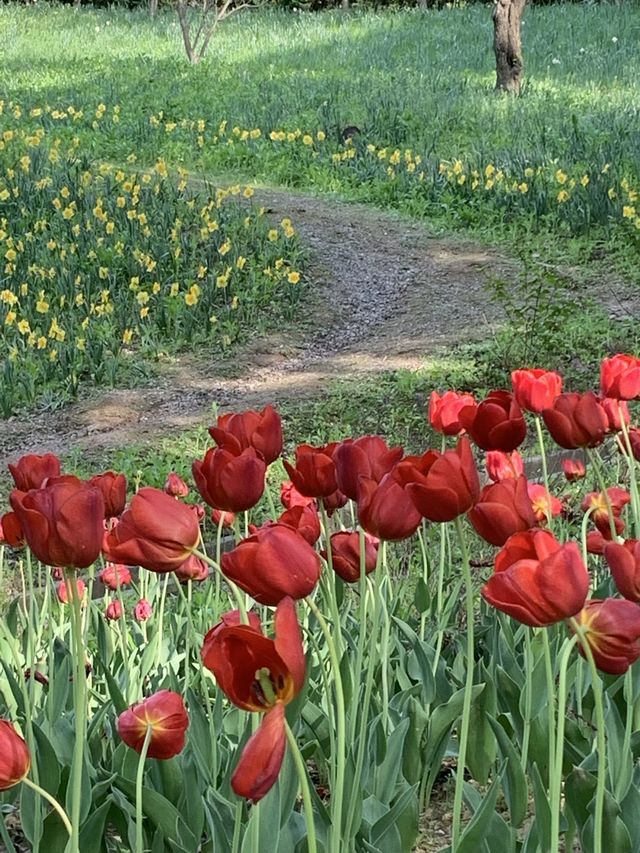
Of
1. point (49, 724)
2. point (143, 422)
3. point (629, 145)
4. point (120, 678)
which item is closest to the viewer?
point (49, 724)

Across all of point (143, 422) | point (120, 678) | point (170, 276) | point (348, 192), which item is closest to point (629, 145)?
point (348, 192)

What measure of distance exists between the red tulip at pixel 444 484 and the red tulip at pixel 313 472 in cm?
21

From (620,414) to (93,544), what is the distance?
0.99m

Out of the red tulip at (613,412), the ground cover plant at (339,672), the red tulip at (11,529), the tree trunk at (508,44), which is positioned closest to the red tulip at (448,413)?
the ground cover plant at (339,672)

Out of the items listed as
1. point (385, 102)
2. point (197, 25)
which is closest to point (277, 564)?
point (385, 102)

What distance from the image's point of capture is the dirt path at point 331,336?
6.57 meters

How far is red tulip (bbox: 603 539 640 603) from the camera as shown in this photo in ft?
4.15

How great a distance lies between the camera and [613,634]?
116 centimetres

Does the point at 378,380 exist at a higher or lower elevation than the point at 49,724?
lower

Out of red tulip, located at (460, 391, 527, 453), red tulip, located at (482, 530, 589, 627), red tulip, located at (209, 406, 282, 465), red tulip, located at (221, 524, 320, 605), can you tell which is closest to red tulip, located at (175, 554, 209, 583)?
red tulip, located at (209, 406, 282, 465)

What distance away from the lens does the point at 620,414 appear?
1.94 meters

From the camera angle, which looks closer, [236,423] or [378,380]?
[236,423]

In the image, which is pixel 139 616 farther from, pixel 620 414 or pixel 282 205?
pixel 282 205

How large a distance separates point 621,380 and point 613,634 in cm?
78
